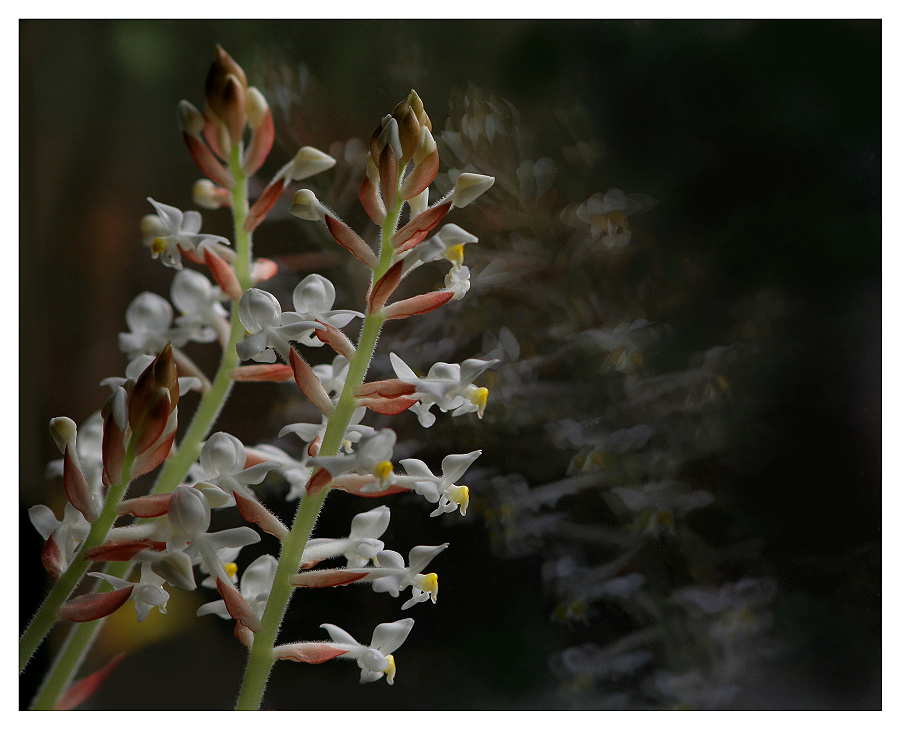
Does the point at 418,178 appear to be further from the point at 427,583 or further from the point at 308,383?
the point at 427,583

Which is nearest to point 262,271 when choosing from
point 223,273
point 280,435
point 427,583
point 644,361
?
point 223,273

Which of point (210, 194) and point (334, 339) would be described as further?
point (210, 194)

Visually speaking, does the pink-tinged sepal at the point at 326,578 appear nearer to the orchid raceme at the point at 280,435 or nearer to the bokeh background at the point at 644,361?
the orchid raceme at the point at 280,435

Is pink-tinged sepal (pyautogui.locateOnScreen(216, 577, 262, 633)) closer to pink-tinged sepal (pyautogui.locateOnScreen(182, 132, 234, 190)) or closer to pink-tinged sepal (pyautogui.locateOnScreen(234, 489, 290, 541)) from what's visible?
pink-tinged sepal (pyautogui.locateOnScreen(234, 489, 290, 541))

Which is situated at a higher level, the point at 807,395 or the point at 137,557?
the point at 807,395

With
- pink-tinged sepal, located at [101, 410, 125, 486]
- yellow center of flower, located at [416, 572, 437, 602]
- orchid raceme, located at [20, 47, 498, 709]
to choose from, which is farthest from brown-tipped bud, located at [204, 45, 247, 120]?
yellow center of flower, located at [416, 572, 437, 602]
